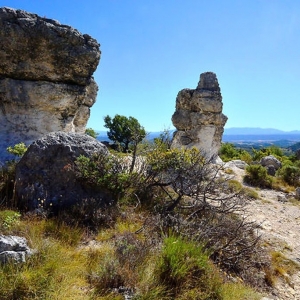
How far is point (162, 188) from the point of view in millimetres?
7000

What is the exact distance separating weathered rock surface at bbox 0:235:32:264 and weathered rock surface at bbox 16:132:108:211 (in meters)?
1.73

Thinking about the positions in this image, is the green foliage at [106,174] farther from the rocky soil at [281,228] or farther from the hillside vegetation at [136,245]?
the rocky soil at [281,228]

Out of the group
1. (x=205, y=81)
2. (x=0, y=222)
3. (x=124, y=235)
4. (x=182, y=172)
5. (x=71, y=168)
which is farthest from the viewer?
(x=205, y=81)

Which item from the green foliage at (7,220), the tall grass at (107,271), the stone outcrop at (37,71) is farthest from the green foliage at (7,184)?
the stone outcrop at (37,71)

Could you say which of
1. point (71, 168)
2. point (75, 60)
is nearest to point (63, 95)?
point (75, 60)

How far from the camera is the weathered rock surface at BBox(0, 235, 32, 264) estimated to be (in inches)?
130

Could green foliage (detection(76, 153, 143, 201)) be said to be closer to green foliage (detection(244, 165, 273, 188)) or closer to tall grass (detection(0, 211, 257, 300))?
tall grass (detection(0, 211, 257, 300))

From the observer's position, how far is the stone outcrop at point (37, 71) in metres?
9.20

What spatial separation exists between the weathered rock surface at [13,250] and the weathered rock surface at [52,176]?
1.73 meters

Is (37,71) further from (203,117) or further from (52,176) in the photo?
(203,117)

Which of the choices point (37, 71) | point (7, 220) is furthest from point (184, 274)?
point (37, 71)

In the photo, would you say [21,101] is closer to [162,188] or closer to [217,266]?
[162,188]

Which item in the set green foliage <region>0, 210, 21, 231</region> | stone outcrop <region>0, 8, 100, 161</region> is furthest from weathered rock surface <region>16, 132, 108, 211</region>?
stone outcrop <region>0, 8, 100, 161</region>

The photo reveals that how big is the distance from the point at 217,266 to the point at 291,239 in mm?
4103
